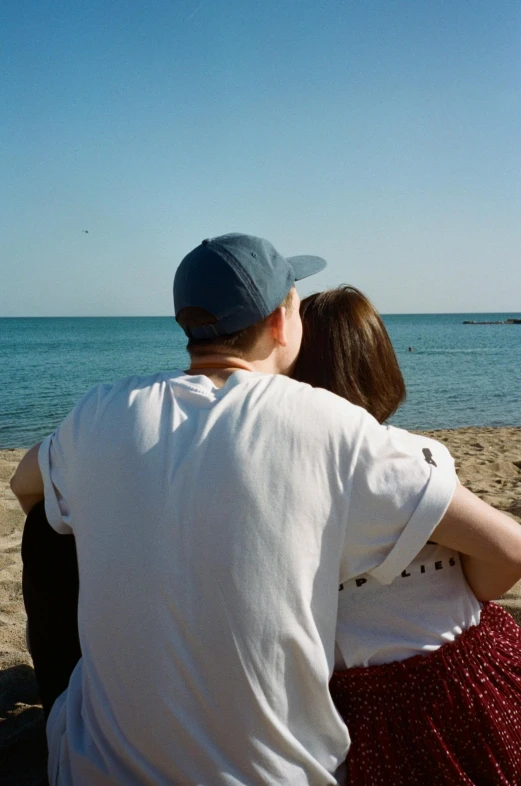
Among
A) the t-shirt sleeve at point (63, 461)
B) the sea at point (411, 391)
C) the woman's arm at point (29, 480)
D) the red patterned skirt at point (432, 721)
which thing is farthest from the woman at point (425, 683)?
the sea at point (411, 391)

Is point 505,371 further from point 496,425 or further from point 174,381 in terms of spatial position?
A: point 174,381

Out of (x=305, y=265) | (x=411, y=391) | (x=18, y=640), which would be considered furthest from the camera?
(x=411, y=391)

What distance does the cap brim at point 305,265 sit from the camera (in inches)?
77.9

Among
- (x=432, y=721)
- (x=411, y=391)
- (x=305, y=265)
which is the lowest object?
(x=411, y=391)

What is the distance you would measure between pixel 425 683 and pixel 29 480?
1129mm

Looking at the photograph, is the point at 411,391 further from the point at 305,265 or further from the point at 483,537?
the point at 483,537

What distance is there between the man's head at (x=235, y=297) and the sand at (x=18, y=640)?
159 centimetres

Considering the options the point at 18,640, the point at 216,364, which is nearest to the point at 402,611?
the point at 216,364

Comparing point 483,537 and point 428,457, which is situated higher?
point 428,457

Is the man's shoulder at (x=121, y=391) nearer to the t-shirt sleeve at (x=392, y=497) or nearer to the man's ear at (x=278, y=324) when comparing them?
the man's ear at (x=278, y=324)

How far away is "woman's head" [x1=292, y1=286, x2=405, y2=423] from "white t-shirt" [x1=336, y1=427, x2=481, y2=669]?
0.62 metres

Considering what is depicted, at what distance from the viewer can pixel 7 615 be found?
333 cm

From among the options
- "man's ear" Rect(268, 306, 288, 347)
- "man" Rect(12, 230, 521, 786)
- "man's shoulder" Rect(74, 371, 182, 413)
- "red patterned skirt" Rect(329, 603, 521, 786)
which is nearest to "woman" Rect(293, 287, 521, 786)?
"red patterned skirt" Rect(329, 603, 521, 786)

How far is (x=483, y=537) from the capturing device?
1.49m
